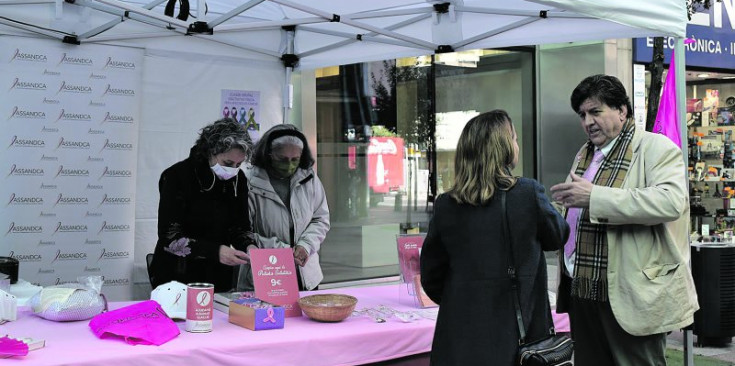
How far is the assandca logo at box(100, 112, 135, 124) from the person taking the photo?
4.94 metres

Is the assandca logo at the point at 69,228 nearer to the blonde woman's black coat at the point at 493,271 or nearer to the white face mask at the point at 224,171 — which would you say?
the white face mask at the point at 224,171

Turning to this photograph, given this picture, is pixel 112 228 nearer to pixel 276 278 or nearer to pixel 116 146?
pixel 116 146

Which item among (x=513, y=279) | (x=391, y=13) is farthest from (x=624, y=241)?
(x=391, y=13)

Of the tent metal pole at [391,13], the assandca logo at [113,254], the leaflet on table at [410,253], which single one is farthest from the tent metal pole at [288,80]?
→ the leaflet on table at [410,253]

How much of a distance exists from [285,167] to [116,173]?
5.82ft

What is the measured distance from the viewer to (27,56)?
4.58m

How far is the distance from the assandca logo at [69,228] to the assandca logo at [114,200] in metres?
0.21

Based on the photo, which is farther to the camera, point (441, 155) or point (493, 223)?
point (441, 155)

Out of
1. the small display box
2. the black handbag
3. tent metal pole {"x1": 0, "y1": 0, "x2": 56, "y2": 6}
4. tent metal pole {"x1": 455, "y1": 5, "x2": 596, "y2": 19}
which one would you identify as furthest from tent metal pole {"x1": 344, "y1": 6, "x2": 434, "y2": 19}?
the black handbag

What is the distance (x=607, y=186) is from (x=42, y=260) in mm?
3823

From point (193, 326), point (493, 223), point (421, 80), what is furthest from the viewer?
point (421, 80)

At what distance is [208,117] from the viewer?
5445mm

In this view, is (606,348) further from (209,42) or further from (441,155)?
(441,155)

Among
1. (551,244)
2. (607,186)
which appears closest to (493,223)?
(551,244)
